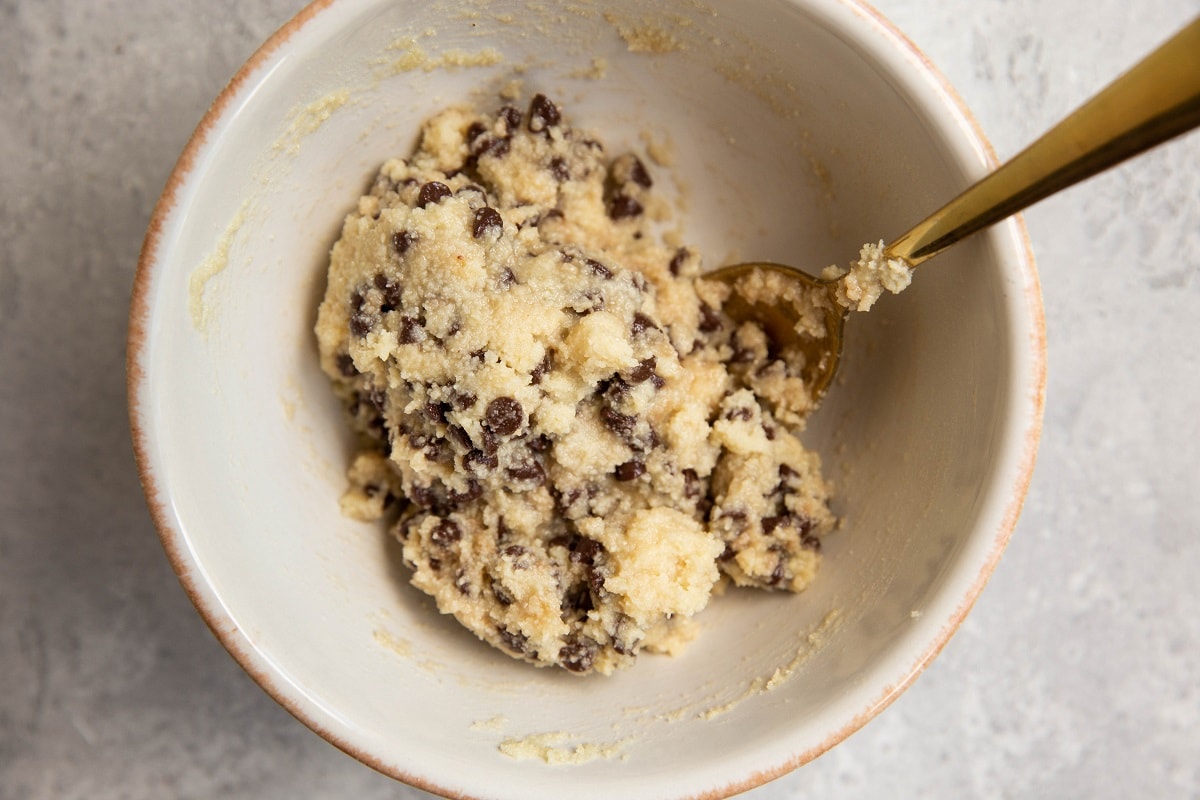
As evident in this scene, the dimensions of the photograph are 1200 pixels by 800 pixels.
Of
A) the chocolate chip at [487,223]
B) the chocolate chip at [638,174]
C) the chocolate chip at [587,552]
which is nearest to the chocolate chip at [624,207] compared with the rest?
the chocolate chip at [638,174]

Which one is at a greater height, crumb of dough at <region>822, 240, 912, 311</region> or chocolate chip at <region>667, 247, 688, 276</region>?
crumb of dough at <region>822, 240, 912, 311</region>

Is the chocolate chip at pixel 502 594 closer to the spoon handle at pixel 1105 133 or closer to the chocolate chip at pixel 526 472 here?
the chocolate chip at pixel 526 472

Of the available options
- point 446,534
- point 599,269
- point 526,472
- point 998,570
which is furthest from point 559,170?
point 998,570

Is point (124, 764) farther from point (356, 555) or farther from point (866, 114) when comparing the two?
point (866, 114)

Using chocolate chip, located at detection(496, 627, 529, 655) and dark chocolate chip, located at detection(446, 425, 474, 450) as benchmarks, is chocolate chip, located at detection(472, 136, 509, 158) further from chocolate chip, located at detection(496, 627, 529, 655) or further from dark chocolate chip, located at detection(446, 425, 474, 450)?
chocolate chip, located at detection(496, 627, 529, 655)

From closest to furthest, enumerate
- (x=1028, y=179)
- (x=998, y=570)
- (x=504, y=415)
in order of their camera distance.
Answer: (x=1028, y=179) → (x=504, y=415) → (x=998, y=570)

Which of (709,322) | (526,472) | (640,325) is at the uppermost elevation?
(709,322)

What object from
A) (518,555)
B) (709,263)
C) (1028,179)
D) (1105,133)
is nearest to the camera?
(1105,133)

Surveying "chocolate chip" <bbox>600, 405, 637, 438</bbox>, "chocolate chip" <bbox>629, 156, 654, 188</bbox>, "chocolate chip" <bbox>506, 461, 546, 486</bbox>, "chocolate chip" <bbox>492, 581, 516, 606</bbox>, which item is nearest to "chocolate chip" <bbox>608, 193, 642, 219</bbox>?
"chocolate chip" <bbox>629, 156, 654, 188</bbox>

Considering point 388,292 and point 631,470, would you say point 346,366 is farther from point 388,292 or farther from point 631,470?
point 631,470

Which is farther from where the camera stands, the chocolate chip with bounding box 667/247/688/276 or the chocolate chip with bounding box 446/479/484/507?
the chocolate chip with bounding box 667/247/688/276
